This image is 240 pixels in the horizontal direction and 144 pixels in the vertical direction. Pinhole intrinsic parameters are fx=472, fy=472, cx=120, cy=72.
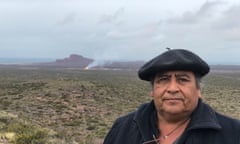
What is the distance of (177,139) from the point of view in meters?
2.66

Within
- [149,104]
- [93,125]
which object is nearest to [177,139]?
[149,104]

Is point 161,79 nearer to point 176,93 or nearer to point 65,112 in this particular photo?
point 176,93

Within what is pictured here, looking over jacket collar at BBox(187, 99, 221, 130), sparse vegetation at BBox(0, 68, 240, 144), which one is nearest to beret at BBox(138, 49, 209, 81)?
jacket collar at BBox(187, 99, 221, 130)

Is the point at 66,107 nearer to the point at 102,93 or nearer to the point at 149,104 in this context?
the point at 102,93

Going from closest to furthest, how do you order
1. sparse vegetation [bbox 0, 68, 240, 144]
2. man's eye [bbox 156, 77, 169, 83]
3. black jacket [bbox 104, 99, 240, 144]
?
black jacket [bbox 104, 99, 240, 144] < man's eye [bbox 156, 77, 169, 83] < sparse vegetation [bbox 0, 68, 240, 144]

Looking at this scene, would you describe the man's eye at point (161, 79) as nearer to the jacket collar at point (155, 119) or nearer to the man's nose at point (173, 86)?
the man's nose at point (173, 86)

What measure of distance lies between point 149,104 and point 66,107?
68.6ft

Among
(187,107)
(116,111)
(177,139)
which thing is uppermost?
(187,107)

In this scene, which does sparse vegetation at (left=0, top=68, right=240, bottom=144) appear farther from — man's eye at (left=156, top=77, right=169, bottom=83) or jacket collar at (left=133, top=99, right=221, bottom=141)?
man's eye at (left=156, top=77, right=169, bottom=83)

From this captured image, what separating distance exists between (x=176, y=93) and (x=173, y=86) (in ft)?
0.14

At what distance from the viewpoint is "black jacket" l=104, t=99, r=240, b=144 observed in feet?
8.54

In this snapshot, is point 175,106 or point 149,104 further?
point 149,104

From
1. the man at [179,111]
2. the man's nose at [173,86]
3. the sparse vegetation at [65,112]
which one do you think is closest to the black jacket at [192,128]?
the man at [179,111]

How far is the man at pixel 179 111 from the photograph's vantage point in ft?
8.59
